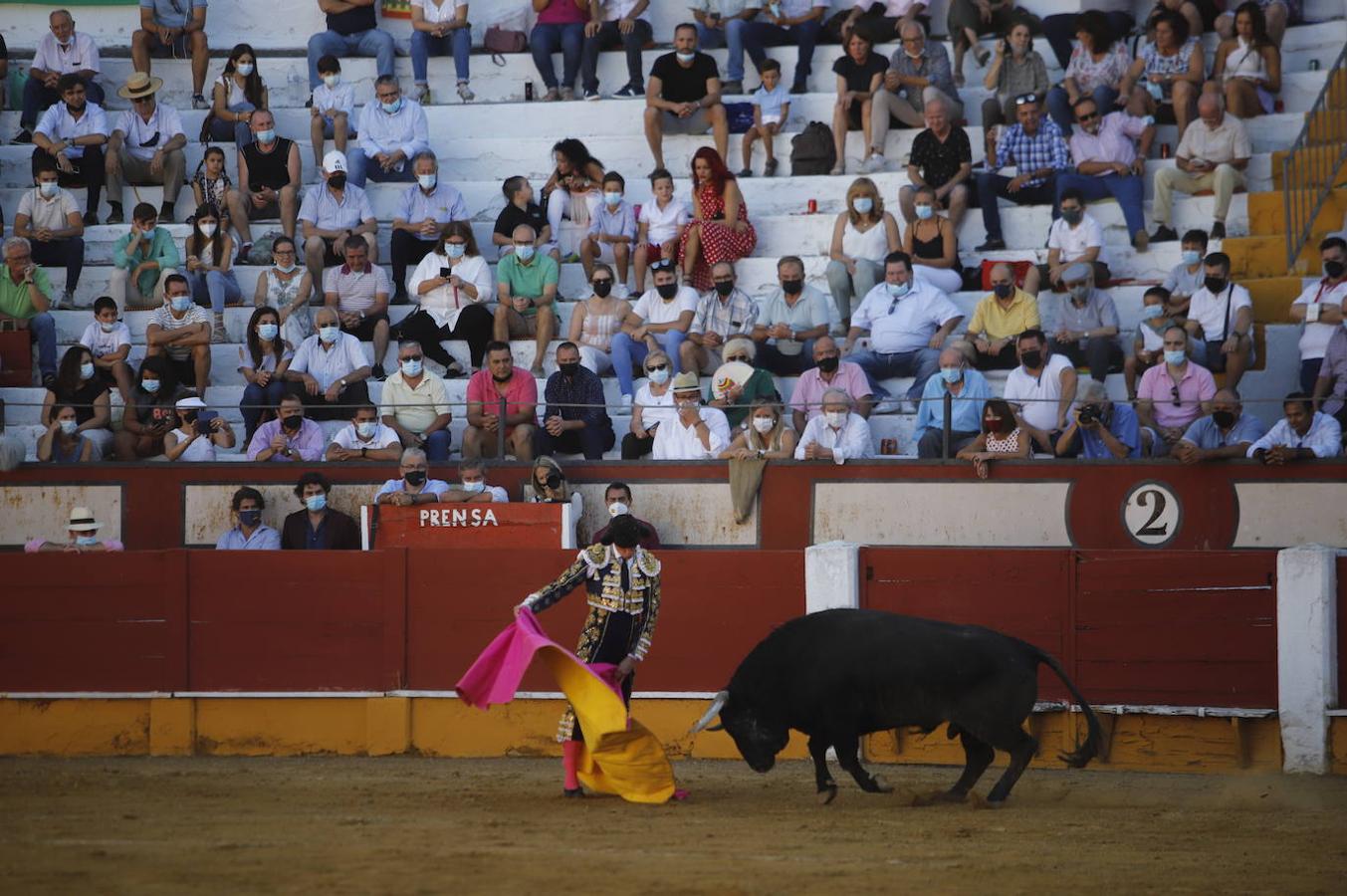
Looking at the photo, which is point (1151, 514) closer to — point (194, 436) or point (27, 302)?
point (194, 436)

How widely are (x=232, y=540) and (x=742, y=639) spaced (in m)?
3.29

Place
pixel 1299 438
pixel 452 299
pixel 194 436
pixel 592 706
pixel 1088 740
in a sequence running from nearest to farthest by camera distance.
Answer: pixel 592 706 < pixel 1088 740 < pixel 1299 438 < pixel 194 436 < pixel 452 299

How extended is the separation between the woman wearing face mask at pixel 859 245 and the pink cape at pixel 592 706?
514 cm

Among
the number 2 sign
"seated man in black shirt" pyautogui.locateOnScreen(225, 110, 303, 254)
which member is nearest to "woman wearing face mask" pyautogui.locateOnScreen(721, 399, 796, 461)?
the number 2 sign

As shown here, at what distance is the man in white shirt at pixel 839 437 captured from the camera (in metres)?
11.4

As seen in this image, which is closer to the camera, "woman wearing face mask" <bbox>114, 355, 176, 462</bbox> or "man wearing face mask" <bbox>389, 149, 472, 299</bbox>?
"woman wearing face mask" <bbox>114, 355, 176, 462</bbox>

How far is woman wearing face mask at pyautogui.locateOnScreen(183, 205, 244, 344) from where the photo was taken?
13.5m

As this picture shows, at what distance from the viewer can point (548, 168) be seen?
14.7 metres

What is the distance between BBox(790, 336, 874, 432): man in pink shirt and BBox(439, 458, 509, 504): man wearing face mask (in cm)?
188

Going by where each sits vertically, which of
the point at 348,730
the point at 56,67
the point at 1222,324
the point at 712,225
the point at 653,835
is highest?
the point at 56,67

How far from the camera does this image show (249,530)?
457 inches

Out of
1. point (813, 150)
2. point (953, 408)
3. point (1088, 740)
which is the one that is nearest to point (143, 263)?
point (813, 150)

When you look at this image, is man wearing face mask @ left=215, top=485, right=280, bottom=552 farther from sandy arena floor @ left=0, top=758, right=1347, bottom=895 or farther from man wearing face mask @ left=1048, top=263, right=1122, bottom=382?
man wearing face mask @ left=1048, top=263, right=1122, bottom=382

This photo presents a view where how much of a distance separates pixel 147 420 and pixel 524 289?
8.65 feet
